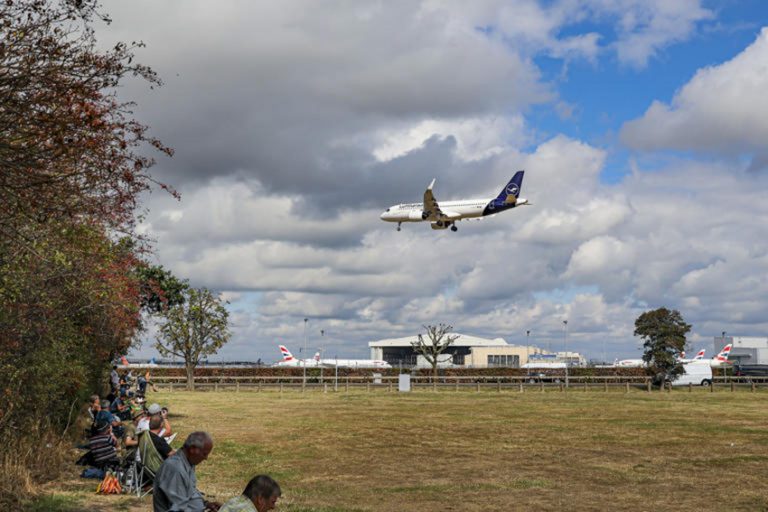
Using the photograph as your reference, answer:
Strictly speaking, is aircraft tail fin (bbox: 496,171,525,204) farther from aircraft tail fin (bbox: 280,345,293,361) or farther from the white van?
aircraft tail fin (bbox: 280,345,293,361)

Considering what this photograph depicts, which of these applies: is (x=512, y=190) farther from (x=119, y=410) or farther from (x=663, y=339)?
(x=119, y=410)

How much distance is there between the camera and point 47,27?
7344 millimetres

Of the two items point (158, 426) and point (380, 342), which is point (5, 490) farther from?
point (380, 342)

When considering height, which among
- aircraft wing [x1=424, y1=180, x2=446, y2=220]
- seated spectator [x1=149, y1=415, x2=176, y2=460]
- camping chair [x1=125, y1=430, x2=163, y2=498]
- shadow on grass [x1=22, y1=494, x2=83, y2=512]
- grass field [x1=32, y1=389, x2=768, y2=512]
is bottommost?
grass field [x1=32, y1=389, x2=768, y2=512]

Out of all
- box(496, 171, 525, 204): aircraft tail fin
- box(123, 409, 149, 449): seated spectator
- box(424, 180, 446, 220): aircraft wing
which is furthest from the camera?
box(496, 171, 525, 204): aircraft tail fin

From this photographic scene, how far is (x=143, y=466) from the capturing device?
13406 millimetres

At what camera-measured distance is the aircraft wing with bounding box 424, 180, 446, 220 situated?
56.6m

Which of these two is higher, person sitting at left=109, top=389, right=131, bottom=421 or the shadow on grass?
person sitting at left=109, top=389, right=131, bottom=421

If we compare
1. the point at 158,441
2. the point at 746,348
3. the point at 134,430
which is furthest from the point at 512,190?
the point at 746,348

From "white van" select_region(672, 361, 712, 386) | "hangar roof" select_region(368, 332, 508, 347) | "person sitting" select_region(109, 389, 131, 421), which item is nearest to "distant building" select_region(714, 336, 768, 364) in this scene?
"hangar roof" select_region(368, 332, 508, 347)

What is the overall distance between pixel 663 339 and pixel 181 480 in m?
56.9

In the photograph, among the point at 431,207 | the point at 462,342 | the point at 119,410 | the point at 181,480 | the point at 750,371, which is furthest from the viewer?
the point at 462,342

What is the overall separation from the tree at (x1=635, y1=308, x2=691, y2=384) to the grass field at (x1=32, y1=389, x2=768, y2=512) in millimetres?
19987

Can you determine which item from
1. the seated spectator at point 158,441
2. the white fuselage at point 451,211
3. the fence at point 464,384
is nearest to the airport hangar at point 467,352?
the fence at point 464,384
